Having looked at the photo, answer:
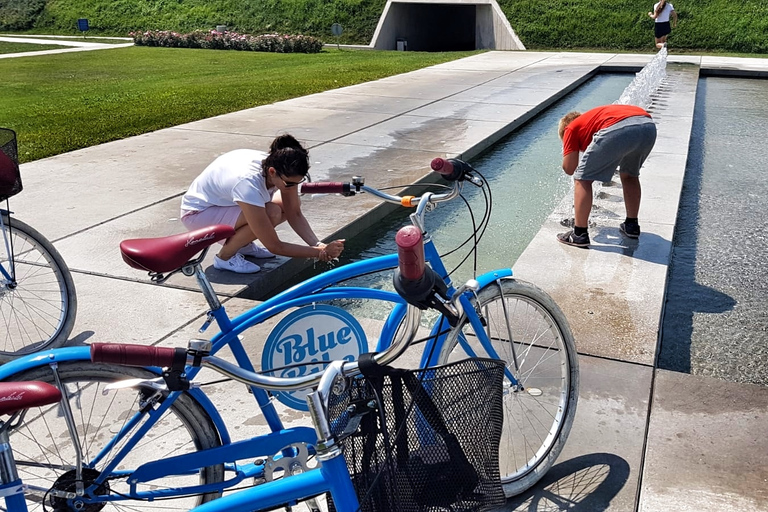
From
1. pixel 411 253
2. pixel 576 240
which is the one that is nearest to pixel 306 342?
pixel 411 253

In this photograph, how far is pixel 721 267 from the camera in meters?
5.84

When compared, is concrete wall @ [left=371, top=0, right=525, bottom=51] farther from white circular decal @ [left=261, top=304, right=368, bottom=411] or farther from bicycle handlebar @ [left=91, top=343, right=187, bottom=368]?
bicycle handlebar @ [left=91, top=343, right=187, bottom=368]

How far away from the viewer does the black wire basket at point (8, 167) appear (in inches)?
145

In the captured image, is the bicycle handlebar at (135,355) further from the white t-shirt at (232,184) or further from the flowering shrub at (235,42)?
the flowering shrub at (235,42)

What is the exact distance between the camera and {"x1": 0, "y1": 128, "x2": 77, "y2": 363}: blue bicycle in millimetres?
3846

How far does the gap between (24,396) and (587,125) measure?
15.3 ft

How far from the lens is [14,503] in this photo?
6.46ft

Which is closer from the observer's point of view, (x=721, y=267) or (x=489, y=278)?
(x=489, y=278)

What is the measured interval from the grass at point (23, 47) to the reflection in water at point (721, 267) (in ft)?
79.6

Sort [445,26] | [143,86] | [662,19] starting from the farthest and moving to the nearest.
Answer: [445,26] < [662,19] < [143,86]

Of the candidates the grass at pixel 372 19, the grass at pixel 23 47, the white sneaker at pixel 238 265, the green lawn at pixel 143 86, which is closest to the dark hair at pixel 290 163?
the white sneaker at pixel 238 265

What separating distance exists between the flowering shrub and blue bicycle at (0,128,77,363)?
2346 cm

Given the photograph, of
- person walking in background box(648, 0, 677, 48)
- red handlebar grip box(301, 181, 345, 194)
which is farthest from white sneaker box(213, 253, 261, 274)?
person walking in background box(648, 0, 677, 48)

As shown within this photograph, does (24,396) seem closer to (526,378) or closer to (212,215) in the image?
(526,378)
